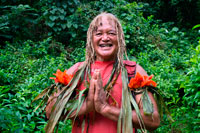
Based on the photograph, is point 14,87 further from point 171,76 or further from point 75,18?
point 171,76

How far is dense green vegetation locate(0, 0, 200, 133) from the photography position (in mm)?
3324

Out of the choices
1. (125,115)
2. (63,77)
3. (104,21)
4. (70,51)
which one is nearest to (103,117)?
(125,115)

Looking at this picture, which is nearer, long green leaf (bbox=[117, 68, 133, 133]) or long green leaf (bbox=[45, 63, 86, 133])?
long green leaf (bbox=[117, 68, 133, 133])

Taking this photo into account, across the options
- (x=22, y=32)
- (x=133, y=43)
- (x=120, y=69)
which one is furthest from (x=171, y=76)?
(x=22, y=32)

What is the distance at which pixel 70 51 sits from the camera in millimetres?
4957

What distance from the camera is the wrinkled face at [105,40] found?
182 cm

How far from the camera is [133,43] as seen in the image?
5020mm

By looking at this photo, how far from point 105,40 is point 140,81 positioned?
43 centimetres

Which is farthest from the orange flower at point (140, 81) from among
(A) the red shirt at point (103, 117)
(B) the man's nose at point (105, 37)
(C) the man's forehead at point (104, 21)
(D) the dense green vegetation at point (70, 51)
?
(D) the dense green vegetation at point (70, 51)

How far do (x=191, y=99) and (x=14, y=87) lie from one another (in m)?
2.70

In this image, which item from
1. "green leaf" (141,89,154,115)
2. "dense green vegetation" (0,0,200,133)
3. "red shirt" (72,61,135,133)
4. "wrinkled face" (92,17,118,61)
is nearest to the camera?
"green leaf" (141,89,154,115)

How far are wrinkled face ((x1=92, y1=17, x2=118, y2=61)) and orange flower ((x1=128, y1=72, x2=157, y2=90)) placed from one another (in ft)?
0.98

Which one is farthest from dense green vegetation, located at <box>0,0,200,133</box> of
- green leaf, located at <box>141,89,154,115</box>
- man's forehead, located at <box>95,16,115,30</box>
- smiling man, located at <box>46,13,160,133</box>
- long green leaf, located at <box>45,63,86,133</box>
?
man's forehead, located at <box>95,16,115,30</box>

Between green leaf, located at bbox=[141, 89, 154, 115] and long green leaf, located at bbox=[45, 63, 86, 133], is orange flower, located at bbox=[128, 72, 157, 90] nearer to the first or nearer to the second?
green leaf, located at bbox=[141, 89, 154, 115]
